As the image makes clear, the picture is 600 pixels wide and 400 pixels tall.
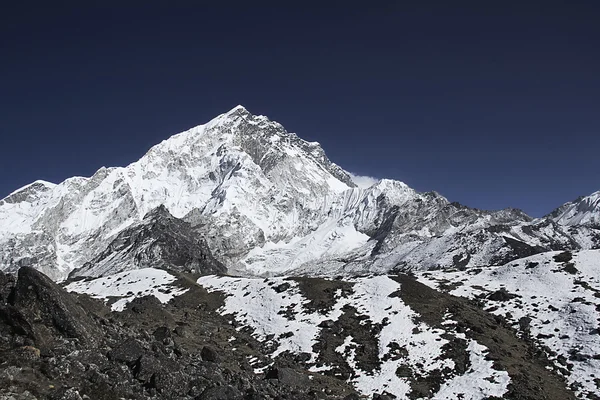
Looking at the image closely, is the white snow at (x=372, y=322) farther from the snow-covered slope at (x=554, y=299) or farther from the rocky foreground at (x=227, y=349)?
the snow-covered slope at (x=554, y=299)

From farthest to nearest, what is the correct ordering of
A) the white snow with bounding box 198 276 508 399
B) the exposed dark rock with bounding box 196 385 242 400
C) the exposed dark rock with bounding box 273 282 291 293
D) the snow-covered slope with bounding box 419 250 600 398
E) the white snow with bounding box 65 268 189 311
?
the white snow with bounding box 65 268 189 311
the exposed dark rock with bounding box 273 282 291 293
the snow-covered slope with bounding box 419 250 600 398
the white snow with bounding box 198 276 508 399
the exposed dark rock with bounding box 196 385 242 400

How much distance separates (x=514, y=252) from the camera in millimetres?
196125

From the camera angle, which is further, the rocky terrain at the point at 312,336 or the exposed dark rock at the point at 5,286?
the exposed dark rock at the point at 5,286

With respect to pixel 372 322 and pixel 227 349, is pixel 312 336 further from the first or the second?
pixel 227 349

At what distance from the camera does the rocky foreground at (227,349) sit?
19297 mm

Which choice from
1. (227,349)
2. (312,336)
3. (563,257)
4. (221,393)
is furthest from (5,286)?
(563,257)

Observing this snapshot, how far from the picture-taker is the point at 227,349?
4391 cm

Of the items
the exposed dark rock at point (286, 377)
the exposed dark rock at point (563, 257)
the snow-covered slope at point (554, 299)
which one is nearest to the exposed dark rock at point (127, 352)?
the exposed dark rock at point (286, 377)

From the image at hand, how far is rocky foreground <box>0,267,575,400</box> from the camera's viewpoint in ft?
63.3

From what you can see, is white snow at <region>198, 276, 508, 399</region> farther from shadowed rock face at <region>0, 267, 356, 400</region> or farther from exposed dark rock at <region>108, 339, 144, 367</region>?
exposed dark rock at <region>108, 339, 144, 367</region>

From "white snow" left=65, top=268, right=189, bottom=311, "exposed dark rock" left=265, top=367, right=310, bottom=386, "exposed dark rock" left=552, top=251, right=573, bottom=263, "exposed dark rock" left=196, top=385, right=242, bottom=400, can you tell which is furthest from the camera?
"white snow" left=65, top=268, right=189, bottom=311

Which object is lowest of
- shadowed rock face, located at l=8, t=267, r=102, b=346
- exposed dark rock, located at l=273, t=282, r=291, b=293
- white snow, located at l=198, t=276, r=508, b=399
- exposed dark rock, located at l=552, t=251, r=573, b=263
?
shadowed rock face, located at l=8, t=267, r=102, b=346

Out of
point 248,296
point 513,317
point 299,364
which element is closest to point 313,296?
point 248,296

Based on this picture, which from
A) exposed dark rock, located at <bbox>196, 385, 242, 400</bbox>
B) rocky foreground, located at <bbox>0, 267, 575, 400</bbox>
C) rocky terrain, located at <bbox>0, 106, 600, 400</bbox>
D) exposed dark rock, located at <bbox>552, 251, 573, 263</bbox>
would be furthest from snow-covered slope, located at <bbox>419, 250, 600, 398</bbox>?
exposed dark rock, located at <bbox>196, 385, 242, 400</bbox>
